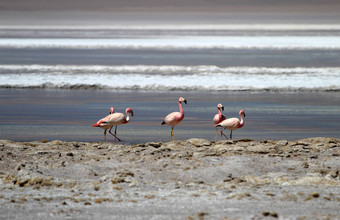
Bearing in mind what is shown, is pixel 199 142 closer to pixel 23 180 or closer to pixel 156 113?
pixel 23 180

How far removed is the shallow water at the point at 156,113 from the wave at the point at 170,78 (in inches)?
49.9

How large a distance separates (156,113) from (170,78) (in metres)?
9.19

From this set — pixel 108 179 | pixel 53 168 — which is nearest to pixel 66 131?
pixel 53 168

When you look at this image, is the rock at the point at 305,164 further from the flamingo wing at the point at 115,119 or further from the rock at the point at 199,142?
the flamingo wing at the point at 115,119

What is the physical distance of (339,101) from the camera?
1598cm

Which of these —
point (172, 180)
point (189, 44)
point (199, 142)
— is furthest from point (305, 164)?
point (189, 44)

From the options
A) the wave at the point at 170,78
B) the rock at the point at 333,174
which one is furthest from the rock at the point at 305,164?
the wave at the point at 170,78

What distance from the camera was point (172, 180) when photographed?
716 cm

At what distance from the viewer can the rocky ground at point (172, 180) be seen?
573cm

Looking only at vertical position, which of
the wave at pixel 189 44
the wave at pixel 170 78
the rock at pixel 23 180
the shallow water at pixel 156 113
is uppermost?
the wave at pixel 189 44

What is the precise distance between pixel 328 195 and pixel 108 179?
8.47ft

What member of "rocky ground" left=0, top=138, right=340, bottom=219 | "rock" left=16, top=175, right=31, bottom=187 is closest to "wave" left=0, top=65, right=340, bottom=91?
"rocky ground" left=0, top=138, right=340, bottom=219

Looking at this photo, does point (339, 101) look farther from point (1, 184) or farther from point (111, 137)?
point (1, 184)

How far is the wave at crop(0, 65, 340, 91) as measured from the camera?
20.0 meters
